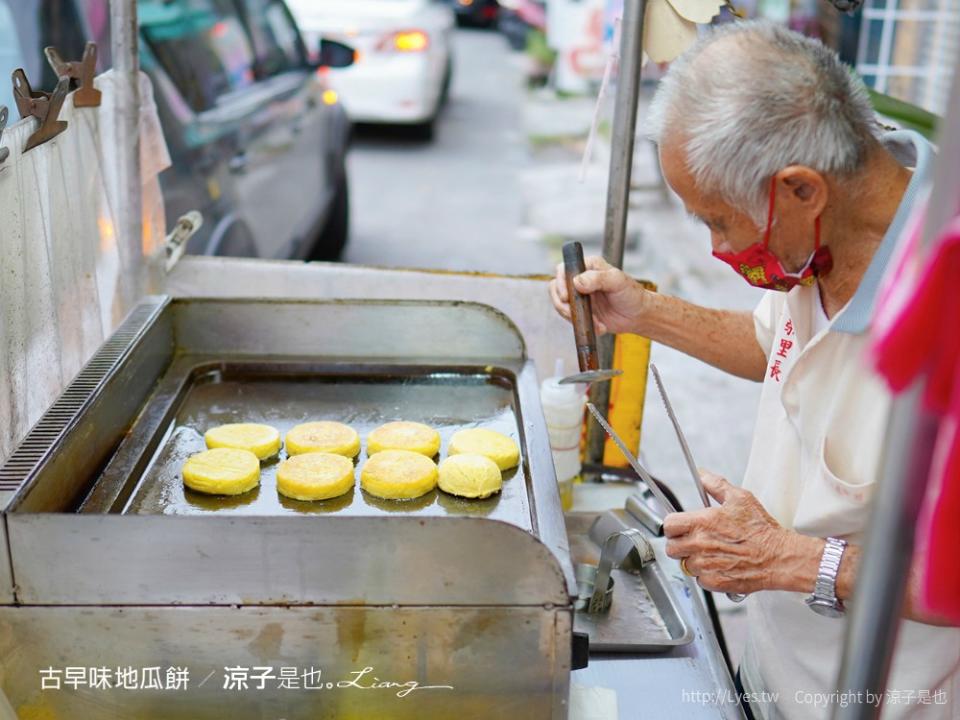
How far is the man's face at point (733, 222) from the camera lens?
1.58m

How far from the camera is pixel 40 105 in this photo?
1.90 metres

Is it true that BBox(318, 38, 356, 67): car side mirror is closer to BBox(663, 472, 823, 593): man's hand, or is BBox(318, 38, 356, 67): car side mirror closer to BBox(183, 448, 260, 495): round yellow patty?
BBox(183, 448, 260, 495): round yellow patty

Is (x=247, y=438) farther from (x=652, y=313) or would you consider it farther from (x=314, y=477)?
(x=652, y=313)

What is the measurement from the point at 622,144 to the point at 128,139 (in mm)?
1220

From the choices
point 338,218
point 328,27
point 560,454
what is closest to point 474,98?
point 328,27

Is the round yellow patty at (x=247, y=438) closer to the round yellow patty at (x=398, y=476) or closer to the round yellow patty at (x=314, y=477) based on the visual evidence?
the round yellow patty at (x=314, y=477)

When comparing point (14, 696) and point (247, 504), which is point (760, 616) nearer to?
point (247, 504)

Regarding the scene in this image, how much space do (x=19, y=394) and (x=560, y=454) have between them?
1.22 m

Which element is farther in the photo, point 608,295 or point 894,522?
point 608,295

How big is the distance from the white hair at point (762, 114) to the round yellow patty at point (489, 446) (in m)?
0.66

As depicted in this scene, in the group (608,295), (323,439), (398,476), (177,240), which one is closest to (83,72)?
(177,240)

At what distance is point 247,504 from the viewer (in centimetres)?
181

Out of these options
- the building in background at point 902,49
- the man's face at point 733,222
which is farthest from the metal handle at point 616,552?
the building in background at point 902,49

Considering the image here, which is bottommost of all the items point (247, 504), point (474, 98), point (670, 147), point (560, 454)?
point (474, 98)
